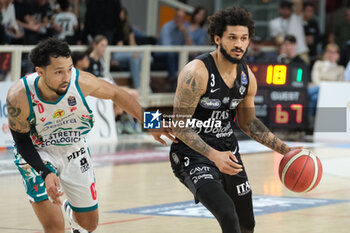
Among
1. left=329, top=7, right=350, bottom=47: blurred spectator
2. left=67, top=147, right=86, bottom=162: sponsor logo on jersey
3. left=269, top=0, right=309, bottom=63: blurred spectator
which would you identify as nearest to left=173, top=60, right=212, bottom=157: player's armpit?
left=67, top=147, right=86, bottom=162: sponsor logo on jersey

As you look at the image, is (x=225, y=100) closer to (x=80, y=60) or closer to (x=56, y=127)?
(x=56, y=127)

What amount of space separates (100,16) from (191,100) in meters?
10.8

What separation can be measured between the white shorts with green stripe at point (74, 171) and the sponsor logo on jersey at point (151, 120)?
Result: 1.97 ft

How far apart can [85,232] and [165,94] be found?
1073 cm

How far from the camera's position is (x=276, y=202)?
32.3 feet

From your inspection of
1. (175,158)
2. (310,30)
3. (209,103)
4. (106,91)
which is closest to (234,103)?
(209,103)

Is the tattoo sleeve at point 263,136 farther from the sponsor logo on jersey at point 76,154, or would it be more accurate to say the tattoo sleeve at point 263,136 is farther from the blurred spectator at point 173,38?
the blurred spectator at point 173,38

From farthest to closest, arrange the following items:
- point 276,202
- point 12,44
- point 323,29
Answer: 1. point 323,29
2. point 12,44
3. point 276,202

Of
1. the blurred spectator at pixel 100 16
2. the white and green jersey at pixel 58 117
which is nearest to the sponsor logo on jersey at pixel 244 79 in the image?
the white and green jersey at pixel 58 117

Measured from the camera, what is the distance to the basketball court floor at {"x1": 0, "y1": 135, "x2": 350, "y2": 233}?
27.4 feet

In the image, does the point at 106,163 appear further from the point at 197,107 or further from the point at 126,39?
the point at 197,107

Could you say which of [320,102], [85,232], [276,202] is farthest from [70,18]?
[85,232]

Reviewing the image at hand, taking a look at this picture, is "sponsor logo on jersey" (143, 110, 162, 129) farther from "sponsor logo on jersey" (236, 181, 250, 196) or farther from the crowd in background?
the crowd in background

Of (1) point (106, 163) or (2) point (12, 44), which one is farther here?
(2) point (12, 44)
